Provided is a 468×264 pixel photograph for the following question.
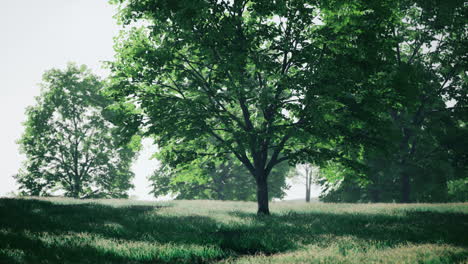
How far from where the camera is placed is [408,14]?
84.3ft

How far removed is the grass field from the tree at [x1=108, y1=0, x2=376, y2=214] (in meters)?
3.61

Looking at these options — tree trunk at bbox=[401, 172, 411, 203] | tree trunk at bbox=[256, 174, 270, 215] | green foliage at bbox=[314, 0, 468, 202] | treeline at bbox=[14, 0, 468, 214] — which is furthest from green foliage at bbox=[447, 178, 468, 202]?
tree trunk at bbox=[256, 174, 270, 215]

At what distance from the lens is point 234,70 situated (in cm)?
1317

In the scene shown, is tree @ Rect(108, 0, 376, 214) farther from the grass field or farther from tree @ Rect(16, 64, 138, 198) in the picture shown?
tree @ Rect(16, 64, 138, 198)

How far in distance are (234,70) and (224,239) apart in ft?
22.0

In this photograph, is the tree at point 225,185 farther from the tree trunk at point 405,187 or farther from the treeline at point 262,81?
the treeline at point 262,81

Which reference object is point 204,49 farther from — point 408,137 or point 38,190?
point 38,190

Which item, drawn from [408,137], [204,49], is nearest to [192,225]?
[204,49]

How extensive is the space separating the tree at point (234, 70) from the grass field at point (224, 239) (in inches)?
142

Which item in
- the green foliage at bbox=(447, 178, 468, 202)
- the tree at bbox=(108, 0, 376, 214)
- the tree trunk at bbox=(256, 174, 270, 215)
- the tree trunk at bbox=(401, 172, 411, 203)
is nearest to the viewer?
the tree at bbox=(108, 0, 376, 214)

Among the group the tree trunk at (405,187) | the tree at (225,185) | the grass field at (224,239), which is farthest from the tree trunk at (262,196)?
the tree at (225,185)

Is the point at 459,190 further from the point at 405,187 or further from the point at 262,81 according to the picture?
the point at 262,81

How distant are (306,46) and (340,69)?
172 cm

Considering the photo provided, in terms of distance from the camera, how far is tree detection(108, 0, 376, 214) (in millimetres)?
12922
